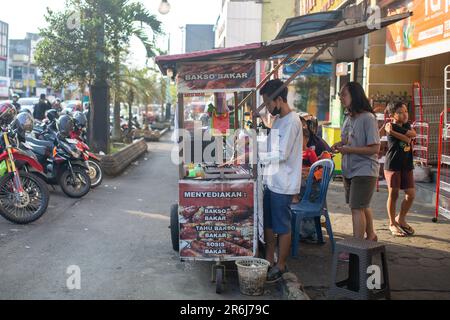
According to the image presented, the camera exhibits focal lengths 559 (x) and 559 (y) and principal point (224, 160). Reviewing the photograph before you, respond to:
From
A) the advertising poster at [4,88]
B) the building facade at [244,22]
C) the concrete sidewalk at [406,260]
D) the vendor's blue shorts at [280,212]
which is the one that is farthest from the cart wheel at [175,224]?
the advertising poster at [4,88]

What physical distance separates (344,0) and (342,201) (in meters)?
8.02

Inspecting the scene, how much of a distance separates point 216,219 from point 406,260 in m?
2.27

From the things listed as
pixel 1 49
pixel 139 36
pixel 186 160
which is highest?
pixel 1 49

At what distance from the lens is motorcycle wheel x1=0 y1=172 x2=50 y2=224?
7422 millimetres

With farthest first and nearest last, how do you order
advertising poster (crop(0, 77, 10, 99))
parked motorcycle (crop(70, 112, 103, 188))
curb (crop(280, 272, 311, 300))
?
advertising poster (crop(0, 77, 10, 99)), parked motorcycle (crop(70, 112, 103, 188)), curb (crop(280, 272, 311, 300))

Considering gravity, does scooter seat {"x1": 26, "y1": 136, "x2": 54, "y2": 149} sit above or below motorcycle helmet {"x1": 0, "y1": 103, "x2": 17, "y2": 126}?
below

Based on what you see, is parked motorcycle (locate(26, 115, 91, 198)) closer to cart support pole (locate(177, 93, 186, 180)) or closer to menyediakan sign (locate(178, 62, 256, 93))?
cart support pole (locate(177, 93, 186, 180))

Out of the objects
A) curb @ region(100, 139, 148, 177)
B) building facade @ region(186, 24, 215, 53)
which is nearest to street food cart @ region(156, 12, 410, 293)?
curb @ region(100, 139, 148, 177)

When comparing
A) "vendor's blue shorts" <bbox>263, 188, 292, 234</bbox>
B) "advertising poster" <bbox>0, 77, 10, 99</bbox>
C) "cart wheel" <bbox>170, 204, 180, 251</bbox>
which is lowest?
"cart wheel" <bbox>170, 204, 180, 251</bbox>

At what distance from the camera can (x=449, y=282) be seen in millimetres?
5363

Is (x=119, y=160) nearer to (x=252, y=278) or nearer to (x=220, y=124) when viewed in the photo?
(x=220, y=124)

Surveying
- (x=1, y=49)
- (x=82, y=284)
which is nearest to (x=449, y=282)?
(x=82, y=284)

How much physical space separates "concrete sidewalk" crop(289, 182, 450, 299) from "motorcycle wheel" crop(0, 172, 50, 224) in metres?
3.62
